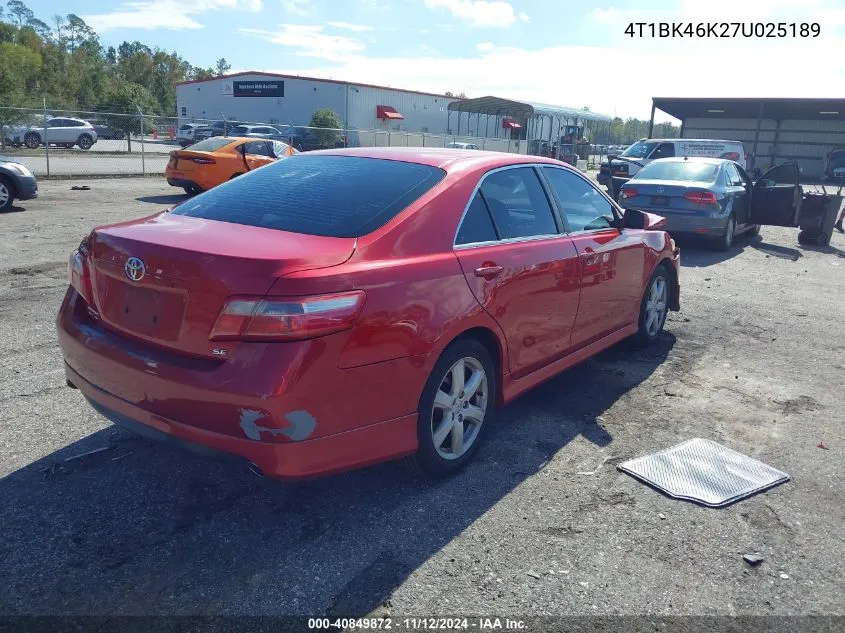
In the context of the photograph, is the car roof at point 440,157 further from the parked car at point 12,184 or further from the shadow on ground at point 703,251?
the parked car at point 12,184

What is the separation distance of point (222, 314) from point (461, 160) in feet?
5.89

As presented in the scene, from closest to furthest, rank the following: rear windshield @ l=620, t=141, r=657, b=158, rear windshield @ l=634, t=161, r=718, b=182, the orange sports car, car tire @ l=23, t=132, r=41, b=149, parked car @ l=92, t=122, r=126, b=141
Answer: rear windshield @ l=634, t=161, r=718, b=182, the orange sports car, rear windshield @ l=620, t=141, r=657, b=158, car tire @ l=23, t=132, r=41, b=149, parked car @ l=92, t=122, r=126, b=141

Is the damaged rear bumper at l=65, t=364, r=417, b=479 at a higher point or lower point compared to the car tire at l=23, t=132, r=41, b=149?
lower

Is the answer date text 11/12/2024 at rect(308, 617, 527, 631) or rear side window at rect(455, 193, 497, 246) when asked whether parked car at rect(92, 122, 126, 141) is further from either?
date text 11/12/2024 at rect(308, 617, 527, 631)

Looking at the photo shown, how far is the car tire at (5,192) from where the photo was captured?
11.9 metres

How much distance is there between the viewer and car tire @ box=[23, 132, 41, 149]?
23395mm

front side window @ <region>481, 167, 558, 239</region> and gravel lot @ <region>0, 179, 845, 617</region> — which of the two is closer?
gravel lot @ <region>0, 179, 845, 617</region>

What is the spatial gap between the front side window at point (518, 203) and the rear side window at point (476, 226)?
0.06 metres

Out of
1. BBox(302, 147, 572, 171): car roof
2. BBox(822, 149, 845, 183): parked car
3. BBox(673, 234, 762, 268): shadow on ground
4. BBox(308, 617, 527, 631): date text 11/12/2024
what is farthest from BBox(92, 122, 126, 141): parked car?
→ BBox(822, 149, 845, 183): parked car

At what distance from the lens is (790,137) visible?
4216 centimetres

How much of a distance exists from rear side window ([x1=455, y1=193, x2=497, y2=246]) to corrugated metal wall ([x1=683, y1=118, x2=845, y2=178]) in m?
42.2

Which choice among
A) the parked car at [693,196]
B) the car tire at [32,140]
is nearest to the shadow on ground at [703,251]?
the parked car at [693,196]

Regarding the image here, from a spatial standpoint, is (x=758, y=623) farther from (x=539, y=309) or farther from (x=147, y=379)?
(x=147, y=379)

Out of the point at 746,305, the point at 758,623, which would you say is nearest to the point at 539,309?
the point at 758,623
